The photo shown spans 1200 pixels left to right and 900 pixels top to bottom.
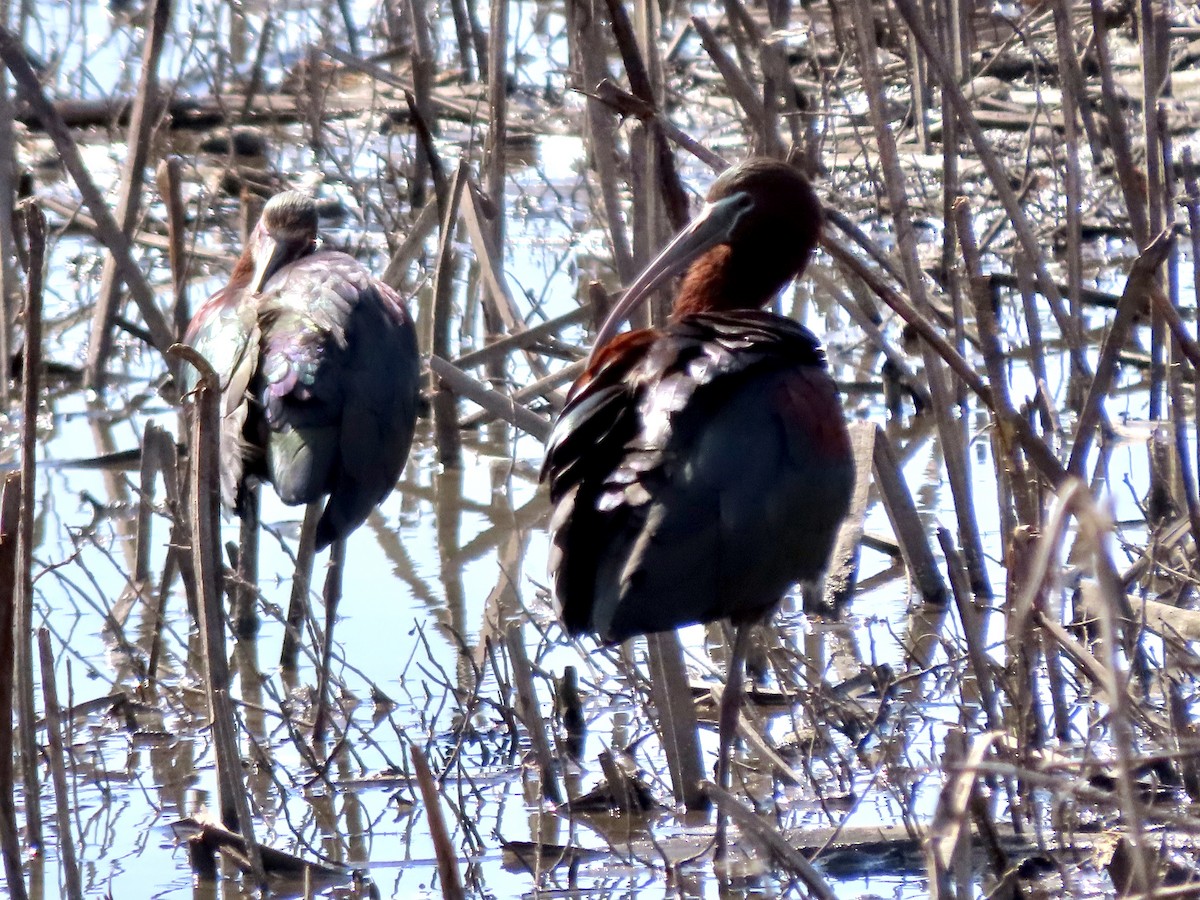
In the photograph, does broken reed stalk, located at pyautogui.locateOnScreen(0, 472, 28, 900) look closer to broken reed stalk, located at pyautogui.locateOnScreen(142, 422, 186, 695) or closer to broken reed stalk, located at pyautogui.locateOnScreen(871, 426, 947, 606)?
broken reed stalk, located at pyautogui.locateOnScreen(142, 422, 186, 695)

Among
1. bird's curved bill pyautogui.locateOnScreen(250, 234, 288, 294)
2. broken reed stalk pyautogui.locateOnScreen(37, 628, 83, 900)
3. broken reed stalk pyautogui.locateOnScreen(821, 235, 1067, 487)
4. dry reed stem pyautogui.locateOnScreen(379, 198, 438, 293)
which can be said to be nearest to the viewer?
broken reed stalk pyautogui.locateOnScreen(37, 628, 83, 900)

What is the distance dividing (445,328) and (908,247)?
2517mm

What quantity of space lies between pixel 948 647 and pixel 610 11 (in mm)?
1413

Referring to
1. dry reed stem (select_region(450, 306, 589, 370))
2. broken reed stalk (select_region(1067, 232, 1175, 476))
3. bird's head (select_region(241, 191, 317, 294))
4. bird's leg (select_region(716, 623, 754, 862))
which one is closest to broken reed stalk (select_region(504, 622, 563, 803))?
bird's leg (select_region(716, 623, 754, 862))

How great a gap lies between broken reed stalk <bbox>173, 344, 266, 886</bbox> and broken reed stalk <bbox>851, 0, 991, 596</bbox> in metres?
1.42

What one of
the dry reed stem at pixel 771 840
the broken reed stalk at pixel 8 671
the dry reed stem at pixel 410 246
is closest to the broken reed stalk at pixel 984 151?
the dry reed stem at pixel 771 840

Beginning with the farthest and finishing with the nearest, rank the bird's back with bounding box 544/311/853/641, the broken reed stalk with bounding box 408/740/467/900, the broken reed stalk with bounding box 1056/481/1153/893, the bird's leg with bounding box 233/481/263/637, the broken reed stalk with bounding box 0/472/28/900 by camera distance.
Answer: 1. the bird's leg with bounding box 233/481/263/637
2. the bird's back with bounding box 544/311/853/641
3. the broken reed stalk with bounding box 0/472/28/900
4. the broken reed stalk with bounding box 408/740/467/900
5. the broken reed stalk with bounding box 1056/481/1153/893

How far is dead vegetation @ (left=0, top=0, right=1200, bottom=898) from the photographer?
3.10m

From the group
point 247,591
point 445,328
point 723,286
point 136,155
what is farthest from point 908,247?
point 136,155

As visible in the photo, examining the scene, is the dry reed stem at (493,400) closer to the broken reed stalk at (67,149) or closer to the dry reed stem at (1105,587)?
the broken reed stalk at (67,149)

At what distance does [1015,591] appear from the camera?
3279mm

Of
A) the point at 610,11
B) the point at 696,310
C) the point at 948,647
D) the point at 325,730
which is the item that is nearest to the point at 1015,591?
the point at 948,647

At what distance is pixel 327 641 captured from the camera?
4039mm

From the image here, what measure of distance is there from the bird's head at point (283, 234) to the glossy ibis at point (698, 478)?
2.17 m
